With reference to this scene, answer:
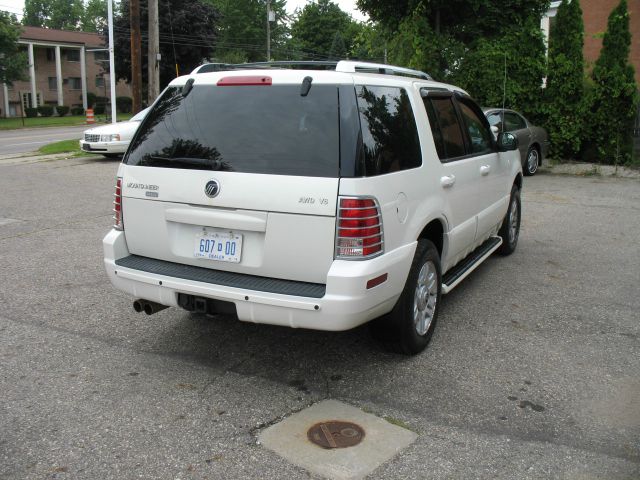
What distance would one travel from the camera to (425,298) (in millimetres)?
4477

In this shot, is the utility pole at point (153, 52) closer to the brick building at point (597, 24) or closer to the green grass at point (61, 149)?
the green grass at point (61, 149)

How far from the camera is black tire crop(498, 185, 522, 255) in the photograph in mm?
7145

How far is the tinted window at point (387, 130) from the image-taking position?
12.3ft

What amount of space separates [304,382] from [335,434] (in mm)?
683

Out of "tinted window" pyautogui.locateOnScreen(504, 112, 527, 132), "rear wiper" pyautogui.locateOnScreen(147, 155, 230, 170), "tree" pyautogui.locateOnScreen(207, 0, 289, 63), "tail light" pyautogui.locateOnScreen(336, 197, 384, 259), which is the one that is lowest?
"tail light" pyautogui.locateOnScreen(336, 197, 384, 259)

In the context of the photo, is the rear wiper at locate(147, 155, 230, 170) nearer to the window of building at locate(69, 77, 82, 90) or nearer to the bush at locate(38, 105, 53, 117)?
the bush at locate(38, 105, 53, 117)

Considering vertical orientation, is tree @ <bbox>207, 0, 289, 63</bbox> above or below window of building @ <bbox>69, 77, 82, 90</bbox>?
above

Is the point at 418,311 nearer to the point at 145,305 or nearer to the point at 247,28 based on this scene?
the point at 145,305

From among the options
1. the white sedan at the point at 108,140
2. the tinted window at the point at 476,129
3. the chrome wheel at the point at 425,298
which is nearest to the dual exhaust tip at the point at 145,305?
the chrome wheel at the point at 425,298

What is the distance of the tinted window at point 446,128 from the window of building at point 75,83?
63.1 m

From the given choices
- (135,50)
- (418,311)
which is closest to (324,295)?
(418,311)

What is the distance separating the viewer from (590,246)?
7.96 m

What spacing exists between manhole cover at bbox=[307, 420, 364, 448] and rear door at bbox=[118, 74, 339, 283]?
0.81 meters

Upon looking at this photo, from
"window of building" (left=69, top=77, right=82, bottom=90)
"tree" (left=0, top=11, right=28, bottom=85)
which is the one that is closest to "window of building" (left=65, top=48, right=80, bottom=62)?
"window of building" (left=69, top=77, right=82, bottom=90)
